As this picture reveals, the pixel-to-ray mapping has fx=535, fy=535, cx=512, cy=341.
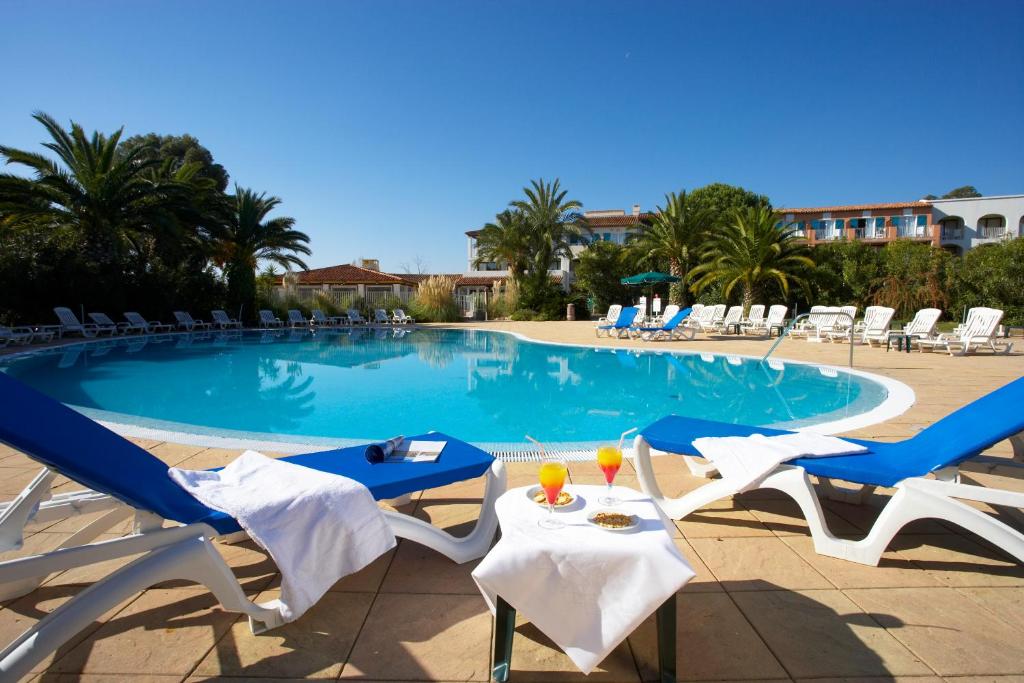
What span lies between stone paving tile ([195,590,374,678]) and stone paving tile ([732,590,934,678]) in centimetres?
151

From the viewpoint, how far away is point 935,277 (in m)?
20.8

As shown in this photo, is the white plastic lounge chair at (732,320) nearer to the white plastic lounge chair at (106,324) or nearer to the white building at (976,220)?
the white plastic lounge chair at (106,324)

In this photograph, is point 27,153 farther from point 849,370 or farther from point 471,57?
point 849,370

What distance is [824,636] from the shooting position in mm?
1899

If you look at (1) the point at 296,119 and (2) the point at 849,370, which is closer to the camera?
(2) the point at 849,370

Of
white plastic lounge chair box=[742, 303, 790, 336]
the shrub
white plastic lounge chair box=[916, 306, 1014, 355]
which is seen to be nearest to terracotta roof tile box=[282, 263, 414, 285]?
the shrub

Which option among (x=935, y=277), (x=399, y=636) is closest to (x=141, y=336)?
(x=399, y=636)

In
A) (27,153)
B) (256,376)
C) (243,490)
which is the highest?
(27,153)

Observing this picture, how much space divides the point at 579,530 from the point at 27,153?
2061 centimetres

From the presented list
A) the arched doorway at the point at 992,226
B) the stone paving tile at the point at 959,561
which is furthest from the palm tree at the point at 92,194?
the arched doorway at the point at 992,226

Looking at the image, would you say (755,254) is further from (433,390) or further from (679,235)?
(433,390)

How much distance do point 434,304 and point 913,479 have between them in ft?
77.8

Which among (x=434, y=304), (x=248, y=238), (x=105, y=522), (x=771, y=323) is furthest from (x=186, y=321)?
(x=771, y=323)

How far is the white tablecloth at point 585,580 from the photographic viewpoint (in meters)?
1.49
